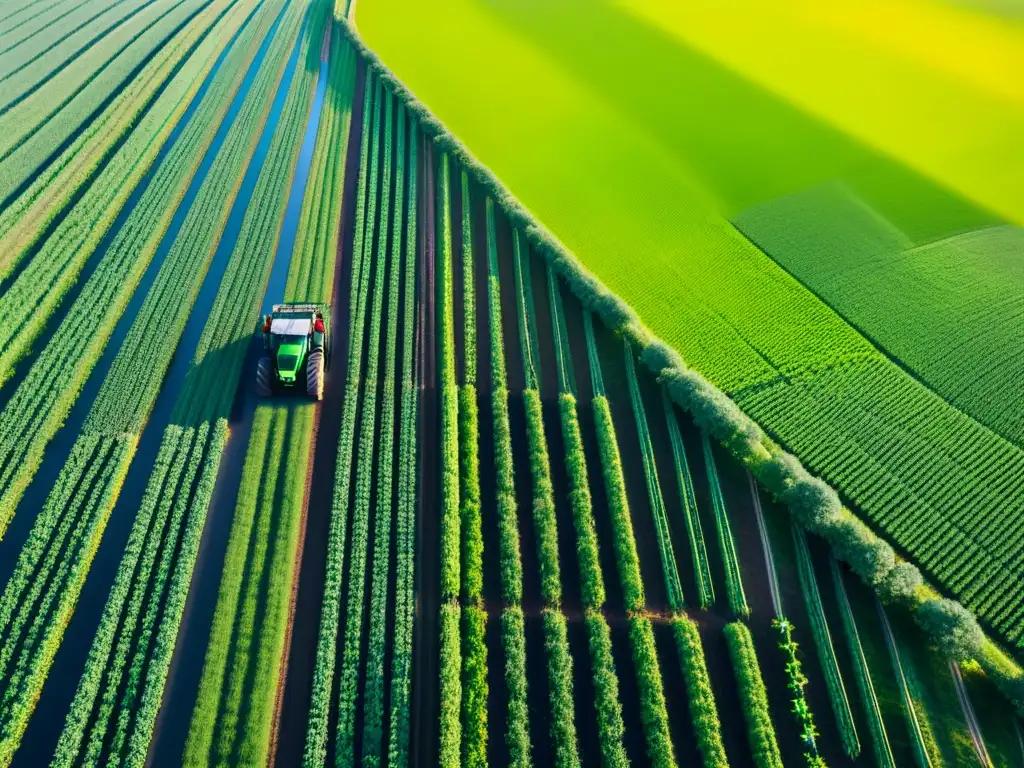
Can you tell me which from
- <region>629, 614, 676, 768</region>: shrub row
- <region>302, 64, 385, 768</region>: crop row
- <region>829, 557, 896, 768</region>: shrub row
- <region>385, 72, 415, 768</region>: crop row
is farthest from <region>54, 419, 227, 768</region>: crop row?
<region>829, 557, 896, 768</region>: shrub row

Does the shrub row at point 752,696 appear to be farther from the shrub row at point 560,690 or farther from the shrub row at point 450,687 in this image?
the shrub row at point 450,687

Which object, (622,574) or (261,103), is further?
(261,103)

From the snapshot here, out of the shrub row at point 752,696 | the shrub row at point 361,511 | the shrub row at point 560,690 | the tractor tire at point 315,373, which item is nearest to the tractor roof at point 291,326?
the tractor tire at point 315,373

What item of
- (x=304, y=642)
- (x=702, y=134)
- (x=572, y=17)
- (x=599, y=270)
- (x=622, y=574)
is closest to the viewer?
(x=304, y=642)

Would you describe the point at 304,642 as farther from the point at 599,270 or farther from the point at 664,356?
the point at 599,270

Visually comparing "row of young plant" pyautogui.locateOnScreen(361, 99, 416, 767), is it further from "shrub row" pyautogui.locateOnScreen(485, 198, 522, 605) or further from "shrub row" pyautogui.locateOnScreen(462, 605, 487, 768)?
"shrub row" pyautogui.locateOnScreen(485, 198, 522, 605)

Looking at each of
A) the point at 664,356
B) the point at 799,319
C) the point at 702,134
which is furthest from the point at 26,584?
the point at 702,134

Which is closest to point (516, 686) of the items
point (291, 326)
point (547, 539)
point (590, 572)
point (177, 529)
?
point (590, 572)
